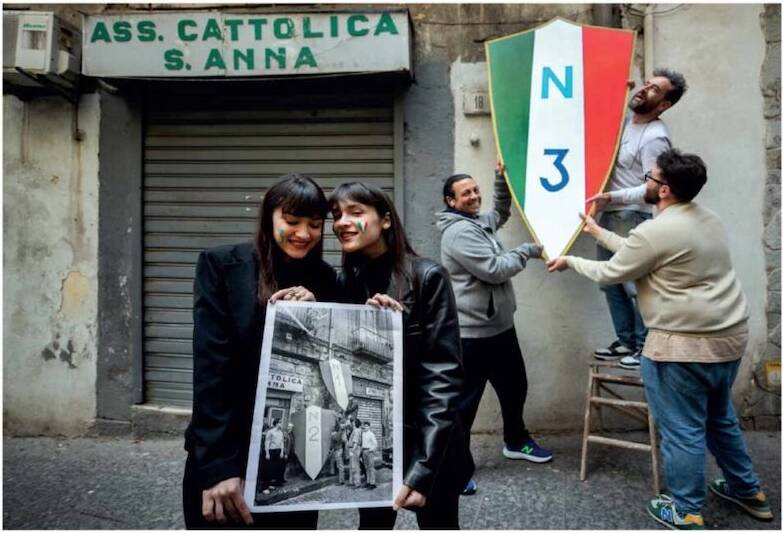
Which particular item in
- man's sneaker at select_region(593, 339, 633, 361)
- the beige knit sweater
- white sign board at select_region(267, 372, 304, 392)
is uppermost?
the beige knit sweater

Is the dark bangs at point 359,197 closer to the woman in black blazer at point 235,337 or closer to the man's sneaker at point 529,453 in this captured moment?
the woman in black blazer at point 235,337

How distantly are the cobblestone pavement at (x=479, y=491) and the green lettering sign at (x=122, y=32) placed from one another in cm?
305

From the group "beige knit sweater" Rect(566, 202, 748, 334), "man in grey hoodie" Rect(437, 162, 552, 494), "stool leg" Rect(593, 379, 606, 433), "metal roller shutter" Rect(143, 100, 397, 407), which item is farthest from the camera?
"metal roller shutter" Rect(143, 100, 397, 407)

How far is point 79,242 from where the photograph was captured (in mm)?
4559

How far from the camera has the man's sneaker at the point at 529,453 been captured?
12.2ft

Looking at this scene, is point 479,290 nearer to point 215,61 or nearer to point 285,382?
point 285,382

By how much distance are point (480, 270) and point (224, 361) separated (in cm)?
189

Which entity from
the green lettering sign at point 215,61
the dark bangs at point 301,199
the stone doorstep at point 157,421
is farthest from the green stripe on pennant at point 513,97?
the stone doorstep at point 157,421

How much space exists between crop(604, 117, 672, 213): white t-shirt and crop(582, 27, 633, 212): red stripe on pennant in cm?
7

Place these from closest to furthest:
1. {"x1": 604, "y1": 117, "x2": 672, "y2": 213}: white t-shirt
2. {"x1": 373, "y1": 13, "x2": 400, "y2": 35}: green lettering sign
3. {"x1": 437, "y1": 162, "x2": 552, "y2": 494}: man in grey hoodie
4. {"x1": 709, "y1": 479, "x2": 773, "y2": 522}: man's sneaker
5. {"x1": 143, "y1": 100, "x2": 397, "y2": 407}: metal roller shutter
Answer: {"x1": 709, "y1": 479, "x2": 773, "y2": 522}: man's sneaker → {"x1": 437, "y1": 162, "x2": 552, "y2": 494}: man in grey hoodie → {"x1": 604, "y1": 117, "x2": 672, "y2": 213}: white t-shirt → {"x1": 373, "y1": 13, "x2": 400, "y2": 35}: green lettering sign → {"x1": 143, "y1": 100, "x2": 397, "y2": 407}: metal roller shutter

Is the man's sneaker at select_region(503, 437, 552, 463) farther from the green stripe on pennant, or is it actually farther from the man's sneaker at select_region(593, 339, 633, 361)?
the green stripe on pennant

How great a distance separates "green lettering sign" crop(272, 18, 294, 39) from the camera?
4.06 metres

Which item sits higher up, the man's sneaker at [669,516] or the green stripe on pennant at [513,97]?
the green stripe on pennant at [513,97]

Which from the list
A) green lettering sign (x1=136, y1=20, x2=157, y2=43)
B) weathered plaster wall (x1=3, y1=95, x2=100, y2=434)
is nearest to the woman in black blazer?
green lettering sign (x1=136, y1=20, x2=157, y2=43)
